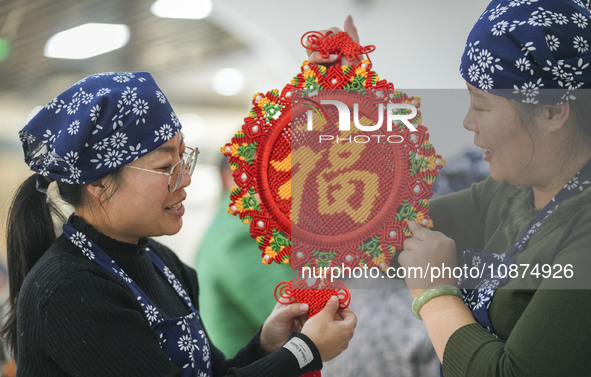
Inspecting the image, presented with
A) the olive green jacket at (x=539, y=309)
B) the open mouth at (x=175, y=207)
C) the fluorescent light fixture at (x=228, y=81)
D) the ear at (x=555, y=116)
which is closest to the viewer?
the olive green jacket at (x=539, y=309)

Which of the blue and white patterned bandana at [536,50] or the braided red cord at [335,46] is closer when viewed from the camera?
the blue and white patterned bandana at [536,50]

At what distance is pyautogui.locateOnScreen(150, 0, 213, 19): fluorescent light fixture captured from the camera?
9.58 ft

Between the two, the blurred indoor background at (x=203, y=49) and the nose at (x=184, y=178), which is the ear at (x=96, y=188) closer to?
the nose at (x=184, y=178)

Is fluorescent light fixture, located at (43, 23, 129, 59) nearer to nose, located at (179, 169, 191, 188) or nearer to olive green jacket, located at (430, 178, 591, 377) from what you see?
nose, located at (179, 169, 191, 188)

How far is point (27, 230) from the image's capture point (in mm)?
1480

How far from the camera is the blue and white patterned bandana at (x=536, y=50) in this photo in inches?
48.7

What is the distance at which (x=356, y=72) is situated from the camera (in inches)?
59.9

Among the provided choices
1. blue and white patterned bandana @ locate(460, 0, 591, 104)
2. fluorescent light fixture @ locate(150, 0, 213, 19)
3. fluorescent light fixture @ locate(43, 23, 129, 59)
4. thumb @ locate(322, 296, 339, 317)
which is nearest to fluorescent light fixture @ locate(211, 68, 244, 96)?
fluorescent light fixture @ locate(150, 0, 213, 19)

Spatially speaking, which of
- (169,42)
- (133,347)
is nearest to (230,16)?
(169,42)

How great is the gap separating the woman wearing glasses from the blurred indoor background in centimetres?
95

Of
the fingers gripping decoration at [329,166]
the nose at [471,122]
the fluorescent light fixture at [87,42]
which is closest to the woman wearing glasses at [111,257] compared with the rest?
the fingers gripping decoration at [329,166]

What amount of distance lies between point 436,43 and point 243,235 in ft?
2.86

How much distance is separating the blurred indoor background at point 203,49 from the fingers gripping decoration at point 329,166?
25.1 inches

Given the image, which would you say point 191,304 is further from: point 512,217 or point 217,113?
point 217,113
